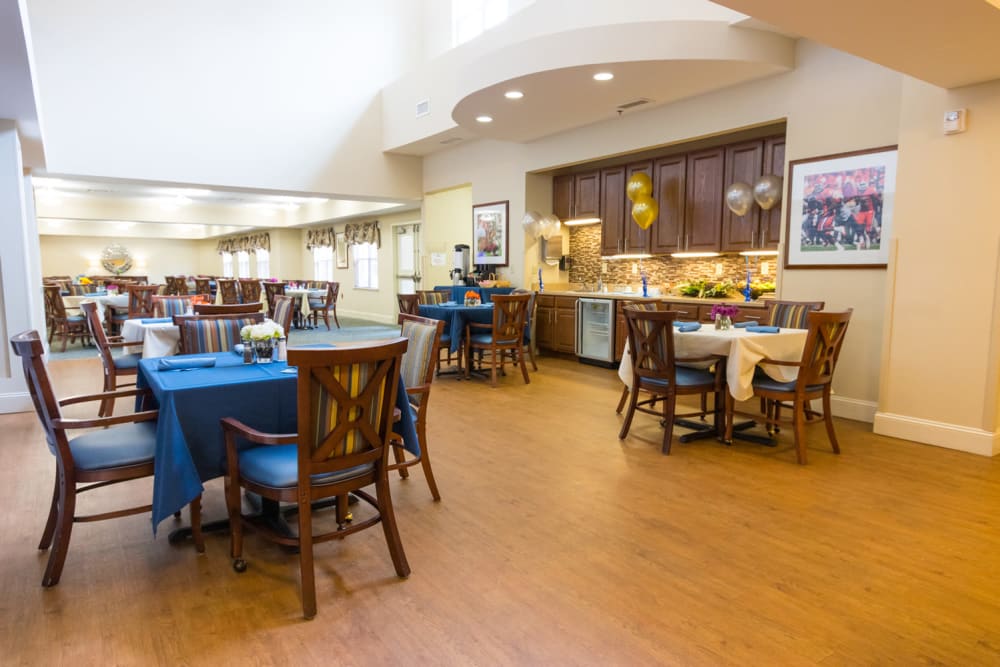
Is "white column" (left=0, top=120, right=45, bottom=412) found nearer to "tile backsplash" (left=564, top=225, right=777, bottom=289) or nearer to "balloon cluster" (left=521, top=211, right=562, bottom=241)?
"balloon cluster" (left=521, top=211, right=562, bottom=241)

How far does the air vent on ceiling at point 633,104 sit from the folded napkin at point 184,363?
4.65 metres

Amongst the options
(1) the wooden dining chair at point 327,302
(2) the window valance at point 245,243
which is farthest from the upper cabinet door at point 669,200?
(2) the window valance at point 245,243

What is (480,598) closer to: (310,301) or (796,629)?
(796,629)

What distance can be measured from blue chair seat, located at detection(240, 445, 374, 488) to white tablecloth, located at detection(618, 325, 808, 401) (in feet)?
8.04

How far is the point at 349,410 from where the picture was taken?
2.05 metres

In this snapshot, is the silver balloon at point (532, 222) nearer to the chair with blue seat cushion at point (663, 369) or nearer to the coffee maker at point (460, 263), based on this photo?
the coffee maker at point (460, 263)

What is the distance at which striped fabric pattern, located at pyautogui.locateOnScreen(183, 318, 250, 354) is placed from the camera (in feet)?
11.3

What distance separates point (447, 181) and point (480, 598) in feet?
26.2

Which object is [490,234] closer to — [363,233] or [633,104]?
[633,104]

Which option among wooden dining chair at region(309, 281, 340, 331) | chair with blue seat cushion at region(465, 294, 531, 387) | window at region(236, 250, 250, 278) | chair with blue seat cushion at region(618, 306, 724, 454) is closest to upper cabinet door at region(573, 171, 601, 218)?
chair with blue seat cushion at region(465, 294, 531, 387)

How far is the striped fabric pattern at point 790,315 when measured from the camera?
175 inches

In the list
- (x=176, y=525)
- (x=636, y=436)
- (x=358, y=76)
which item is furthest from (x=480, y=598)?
(x=358, y=76)

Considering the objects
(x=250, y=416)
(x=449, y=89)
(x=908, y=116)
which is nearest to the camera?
(x=250, y=416)

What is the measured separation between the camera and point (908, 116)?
4.05m
